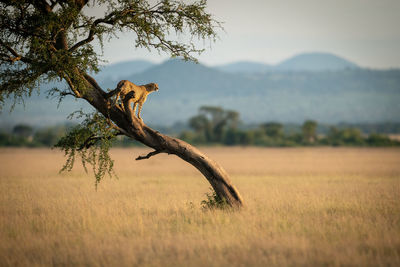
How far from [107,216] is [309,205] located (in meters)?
6.92

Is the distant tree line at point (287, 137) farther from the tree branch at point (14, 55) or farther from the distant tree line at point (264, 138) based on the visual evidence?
the tree branch at point (14, 55)

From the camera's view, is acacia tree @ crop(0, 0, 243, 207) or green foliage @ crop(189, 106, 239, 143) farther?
green foliage @ crop(189, 106, 239, 143)

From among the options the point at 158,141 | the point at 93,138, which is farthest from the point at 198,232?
the point at 93,138

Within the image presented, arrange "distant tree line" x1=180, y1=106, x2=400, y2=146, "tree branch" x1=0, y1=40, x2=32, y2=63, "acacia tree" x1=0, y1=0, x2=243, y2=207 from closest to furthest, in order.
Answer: "tree branch" x1=0, y1=40, x2=32, y2=63 < "acacia tree" x1=0, y1=0, x2=243, y2=207 < "distant tree line" x1=180, y1=106, x2=400, y2=146

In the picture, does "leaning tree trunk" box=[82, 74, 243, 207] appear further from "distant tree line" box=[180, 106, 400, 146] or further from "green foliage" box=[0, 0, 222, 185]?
"distant tree line" box=[180, 106, 400, 146]

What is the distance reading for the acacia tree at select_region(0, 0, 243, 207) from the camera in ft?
37.5

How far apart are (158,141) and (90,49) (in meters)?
3.36

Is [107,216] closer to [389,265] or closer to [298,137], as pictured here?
[389,265]

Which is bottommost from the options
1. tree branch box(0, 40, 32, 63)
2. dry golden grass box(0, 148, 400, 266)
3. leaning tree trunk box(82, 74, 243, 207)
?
dry golden grass box(0, 148, 400, 266)

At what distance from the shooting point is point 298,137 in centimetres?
7400

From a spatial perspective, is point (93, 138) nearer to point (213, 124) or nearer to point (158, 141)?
point (158, 141)

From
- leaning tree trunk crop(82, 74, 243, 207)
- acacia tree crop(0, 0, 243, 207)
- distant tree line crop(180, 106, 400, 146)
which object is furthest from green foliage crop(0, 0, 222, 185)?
distant tree line crop(180, 106, 400, 146)

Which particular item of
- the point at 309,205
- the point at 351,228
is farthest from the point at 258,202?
the point at 351,228

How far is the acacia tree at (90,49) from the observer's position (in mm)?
11422
